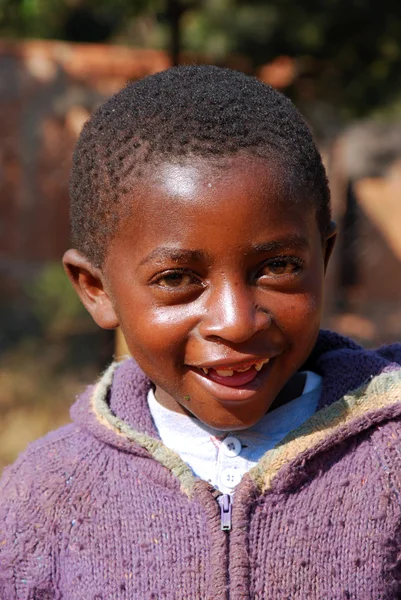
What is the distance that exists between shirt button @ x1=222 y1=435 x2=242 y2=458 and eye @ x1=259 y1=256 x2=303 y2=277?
396 millimetres

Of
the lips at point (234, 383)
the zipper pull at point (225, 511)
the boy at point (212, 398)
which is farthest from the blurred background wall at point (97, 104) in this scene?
the lips at point (234, 383)

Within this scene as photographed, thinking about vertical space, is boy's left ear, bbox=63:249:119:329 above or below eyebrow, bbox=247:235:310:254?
above

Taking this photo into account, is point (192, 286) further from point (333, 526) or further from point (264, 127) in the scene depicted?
point (333, 526)

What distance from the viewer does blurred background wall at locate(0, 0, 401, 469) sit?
528 centimetres

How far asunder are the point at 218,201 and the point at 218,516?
62 cm

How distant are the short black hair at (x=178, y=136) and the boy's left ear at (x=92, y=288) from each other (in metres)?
0.03

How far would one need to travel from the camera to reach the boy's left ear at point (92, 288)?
1.75m

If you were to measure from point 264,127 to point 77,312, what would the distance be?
560 cm

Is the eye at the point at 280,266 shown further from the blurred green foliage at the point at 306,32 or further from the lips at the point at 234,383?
the blurred green foliage at the point at 306,32

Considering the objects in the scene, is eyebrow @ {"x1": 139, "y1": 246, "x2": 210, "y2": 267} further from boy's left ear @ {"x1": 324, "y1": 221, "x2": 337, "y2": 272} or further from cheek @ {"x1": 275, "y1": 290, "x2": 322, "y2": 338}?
boy's left ear @ {"x1": 324, "y1": 221, "x2": 337, "y2": 272}

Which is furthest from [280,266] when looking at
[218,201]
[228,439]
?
[228,439]

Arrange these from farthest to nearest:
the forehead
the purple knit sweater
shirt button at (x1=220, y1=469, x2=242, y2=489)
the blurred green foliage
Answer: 1. the blurred green foliage
2. shirt button at (x1=220, y1=469, x2=242, y2=489)
3. the purple knit sweater
4. the forehead

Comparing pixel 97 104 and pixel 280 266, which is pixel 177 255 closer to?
pixel 280 266

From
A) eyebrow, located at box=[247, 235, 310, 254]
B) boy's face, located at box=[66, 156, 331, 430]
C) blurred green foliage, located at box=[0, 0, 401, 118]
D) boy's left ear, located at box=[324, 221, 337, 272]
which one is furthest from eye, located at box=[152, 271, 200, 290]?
blurred green foliage, located at box=[0, 0, 401, 118]
